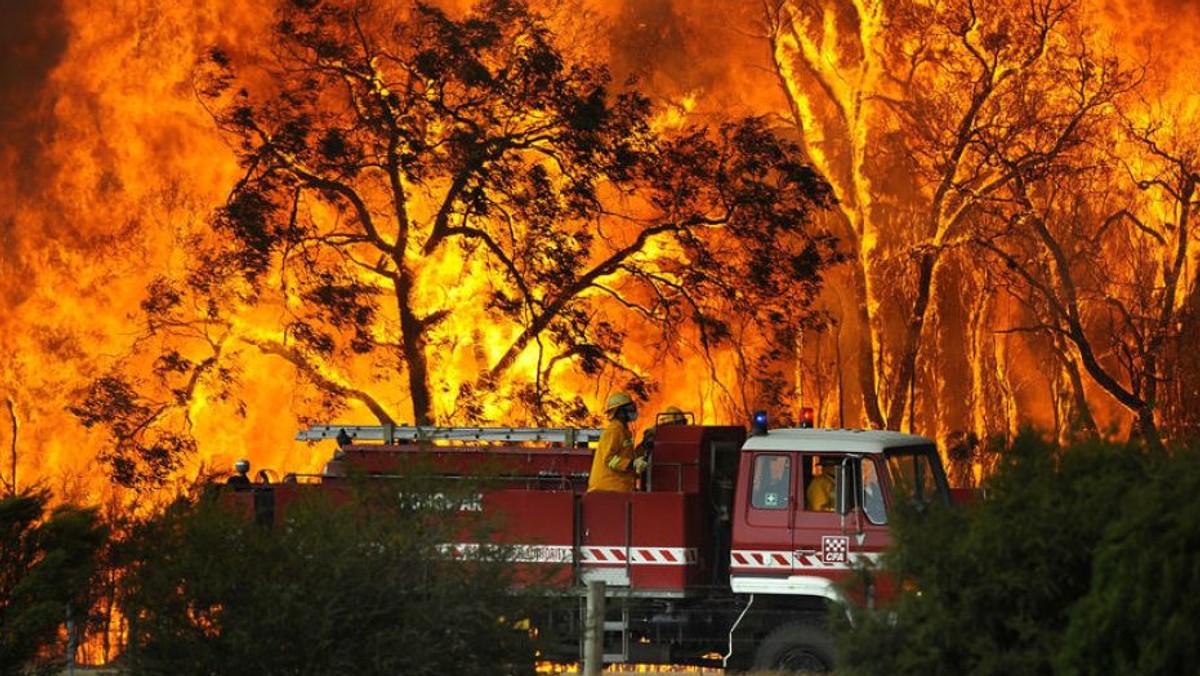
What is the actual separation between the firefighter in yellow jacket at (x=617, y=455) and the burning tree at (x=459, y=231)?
8868mm

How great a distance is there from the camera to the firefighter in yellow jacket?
1582 centimetres

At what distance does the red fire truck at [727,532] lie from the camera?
15.0m

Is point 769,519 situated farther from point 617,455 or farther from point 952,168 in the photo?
point 952,168

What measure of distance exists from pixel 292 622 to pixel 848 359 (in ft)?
59.8

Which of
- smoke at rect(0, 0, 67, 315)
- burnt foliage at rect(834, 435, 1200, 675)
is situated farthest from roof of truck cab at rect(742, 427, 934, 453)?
smoke at rect(0, 0, 67, 315)

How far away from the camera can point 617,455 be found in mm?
15922

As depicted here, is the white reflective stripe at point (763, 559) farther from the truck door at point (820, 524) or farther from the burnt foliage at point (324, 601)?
the burnt foliage at point (324, 601)

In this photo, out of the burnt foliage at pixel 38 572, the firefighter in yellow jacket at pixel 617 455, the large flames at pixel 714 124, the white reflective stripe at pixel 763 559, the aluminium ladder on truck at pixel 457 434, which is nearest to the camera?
the burnt foliage at pixel 38 572

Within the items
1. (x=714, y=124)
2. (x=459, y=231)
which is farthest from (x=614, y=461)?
(x=714, y=124)

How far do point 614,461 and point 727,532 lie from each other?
3.57 ft

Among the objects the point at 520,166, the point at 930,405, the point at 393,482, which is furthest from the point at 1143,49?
the point at 393,482

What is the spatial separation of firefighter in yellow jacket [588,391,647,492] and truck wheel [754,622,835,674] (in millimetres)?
1704

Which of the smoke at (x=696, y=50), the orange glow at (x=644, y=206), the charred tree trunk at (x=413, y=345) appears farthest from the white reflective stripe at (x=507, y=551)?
the smoke at (x=696, y=50)

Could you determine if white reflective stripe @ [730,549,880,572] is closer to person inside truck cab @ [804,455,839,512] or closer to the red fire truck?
the red fire truck
